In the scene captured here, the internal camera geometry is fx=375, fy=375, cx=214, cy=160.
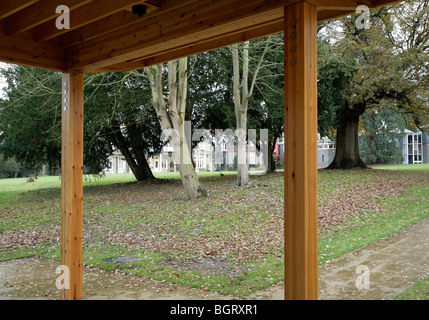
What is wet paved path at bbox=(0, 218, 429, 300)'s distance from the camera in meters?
4.43

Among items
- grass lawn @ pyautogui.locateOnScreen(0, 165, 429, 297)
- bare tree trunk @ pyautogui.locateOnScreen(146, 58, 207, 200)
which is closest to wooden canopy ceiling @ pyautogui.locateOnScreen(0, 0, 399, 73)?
grass lawn @ pyautogui.locateOnScreen(0, 165, 429, 297)

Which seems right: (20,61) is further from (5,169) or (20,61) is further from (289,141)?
(5,169)

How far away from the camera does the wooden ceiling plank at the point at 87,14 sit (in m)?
2.67

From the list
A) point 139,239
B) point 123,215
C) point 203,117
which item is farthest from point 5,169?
point 139,239

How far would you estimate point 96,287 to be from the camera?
490 cm

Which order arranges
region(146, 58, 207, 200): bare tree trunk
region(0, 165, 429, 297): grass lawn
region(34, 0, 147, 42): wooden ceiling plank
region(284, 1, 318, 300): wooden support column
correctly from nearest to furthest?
region(284, 1, 318, 300): wooden support column
region(34, 0, 147, 42): wooden ceiling plank
region(0, 165, 429, 297): grass lawn
region(146, 58, 207, 200): bare tree trunk

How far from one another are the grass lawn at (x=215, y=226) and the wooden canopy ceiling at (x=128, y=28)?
9.99 ft

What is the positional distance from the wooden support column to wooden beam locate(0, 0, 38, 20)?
1.75 meters

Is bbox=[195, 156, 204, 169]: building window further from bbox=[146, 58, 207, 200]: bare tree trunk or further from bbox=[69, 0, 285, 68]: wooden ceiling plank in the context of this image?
bbox=[69, 0, 285, 68]: wooden ceiling plank

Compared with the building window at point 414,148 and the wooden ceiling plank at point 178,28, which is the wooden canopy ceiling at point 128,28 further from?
the building window at point 414,148

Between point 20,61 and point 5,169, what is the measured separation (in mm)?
27931

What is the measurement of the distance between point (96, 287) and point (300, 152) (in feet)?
12.4

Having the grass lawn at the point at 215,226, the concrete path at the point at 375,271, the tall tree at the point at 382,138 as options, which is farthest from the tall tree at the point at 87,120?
the tall tree at the point at 382,138

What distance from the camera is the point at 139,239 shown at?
805 cm
